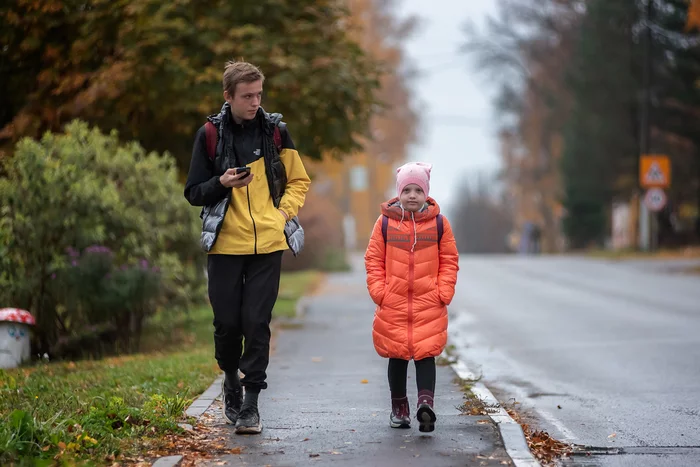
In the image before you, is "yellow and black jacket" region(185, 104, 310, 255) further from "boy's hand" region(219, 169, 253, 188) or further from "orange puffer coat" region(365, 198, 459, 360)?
"orange puffer coat" region(365, 198, 459, 360)

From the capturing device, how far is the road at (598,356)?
22.8 feet

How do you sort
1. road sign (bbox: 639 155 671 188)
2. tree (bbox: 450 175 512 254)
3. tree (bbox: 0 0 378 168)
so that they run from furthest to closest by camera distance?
tree (bbox: 450 175 512 254) → road sign (bbox: 639 155 671 188) → tree (bbox: 0 0 378 168)

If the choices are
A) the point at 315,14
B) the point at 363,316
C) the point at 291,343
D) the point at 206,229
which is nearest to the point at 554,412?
the point at 206,229

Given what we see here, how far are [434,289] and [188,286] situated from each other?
7565 mm

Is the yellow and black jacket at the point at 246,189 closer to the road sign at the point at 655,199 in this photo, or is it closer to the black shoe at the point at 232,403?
the black shoe at the point at 232,403

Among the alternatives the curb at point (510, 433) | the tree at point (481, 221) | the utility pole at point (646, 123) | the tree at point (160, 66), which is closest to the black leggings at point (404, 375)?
the curb at point (510, 433)

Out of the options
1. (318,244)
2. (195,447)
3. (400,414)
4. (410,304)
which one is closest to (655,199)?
(318,244)

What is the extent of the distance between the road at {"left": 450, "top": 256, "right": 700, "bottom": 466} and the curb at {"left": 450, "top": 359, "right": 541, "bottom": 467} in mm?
264

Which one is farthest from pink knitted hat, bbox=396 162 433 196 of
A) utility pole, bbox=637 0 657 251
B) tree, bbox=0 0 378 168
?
utility pole, bbox=637 0 657 251

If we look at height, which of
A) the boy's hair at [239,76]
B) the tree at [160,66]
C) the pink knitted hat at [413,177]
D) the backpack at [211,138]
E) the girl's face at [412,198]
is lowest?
the girl's face at [412,198]

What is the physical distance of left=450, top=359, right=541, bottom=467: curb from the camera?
5879 mm

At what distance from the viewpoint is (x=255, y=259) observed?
6.55 metres

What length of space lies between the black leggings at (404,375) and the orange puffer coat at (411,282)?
116mm

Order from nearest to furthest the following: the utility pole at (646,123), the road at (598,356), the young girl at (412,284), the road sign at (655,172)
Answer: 1. the young girl at (412,284)
2. the road at (598,356)
3. the road sign at (655,172)
4. the utility pole at (646,123)
